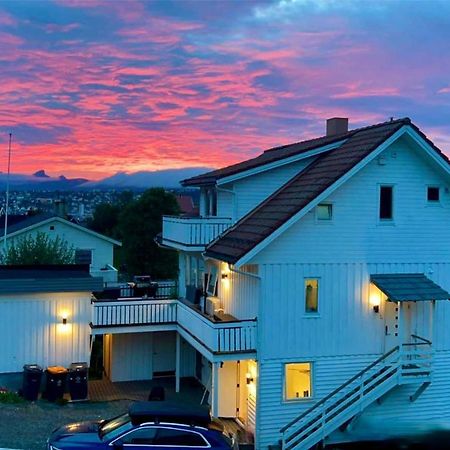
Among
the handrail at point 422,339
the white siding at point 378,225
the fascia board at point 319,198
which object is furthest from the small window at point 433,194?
the handrail at point 422,339

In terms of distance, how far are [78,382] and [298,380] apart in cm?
733

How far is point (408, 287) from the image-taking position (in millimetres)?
19125

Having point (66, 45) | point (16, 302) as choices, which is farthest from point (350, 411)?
point (66, 45)

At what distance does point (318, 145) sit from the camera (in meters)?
21.8

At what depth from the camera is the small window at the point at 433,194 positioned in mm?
20209

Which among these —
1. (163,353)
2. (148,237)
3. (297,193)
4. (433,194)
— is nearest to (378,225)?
(433,194)

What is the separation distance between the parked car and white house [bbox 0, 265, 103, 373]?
8.10 metres

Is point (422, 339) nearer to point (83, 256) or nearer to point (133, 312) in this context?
point (133, 312)

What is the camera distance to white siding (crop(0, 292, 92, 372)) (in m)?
20.9

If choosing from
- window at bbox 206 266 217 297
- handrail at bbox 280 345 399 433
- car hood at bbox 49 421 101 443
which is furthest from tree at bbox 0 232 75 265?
car hood at bbox 49 421 101 443

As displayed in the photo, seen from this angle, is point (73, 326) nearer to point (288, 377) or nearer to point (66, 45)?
point (288, 377)

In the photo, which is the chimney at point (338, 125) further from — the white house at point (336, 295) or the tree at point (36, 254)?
the tree at point (36, 254)

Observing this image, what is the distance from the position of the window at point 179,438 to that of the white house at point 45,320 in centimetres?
908

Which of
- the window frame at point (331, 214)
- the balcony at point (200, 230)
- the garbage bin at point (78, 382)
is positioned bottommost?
the garbage bin at point (78, 382)
